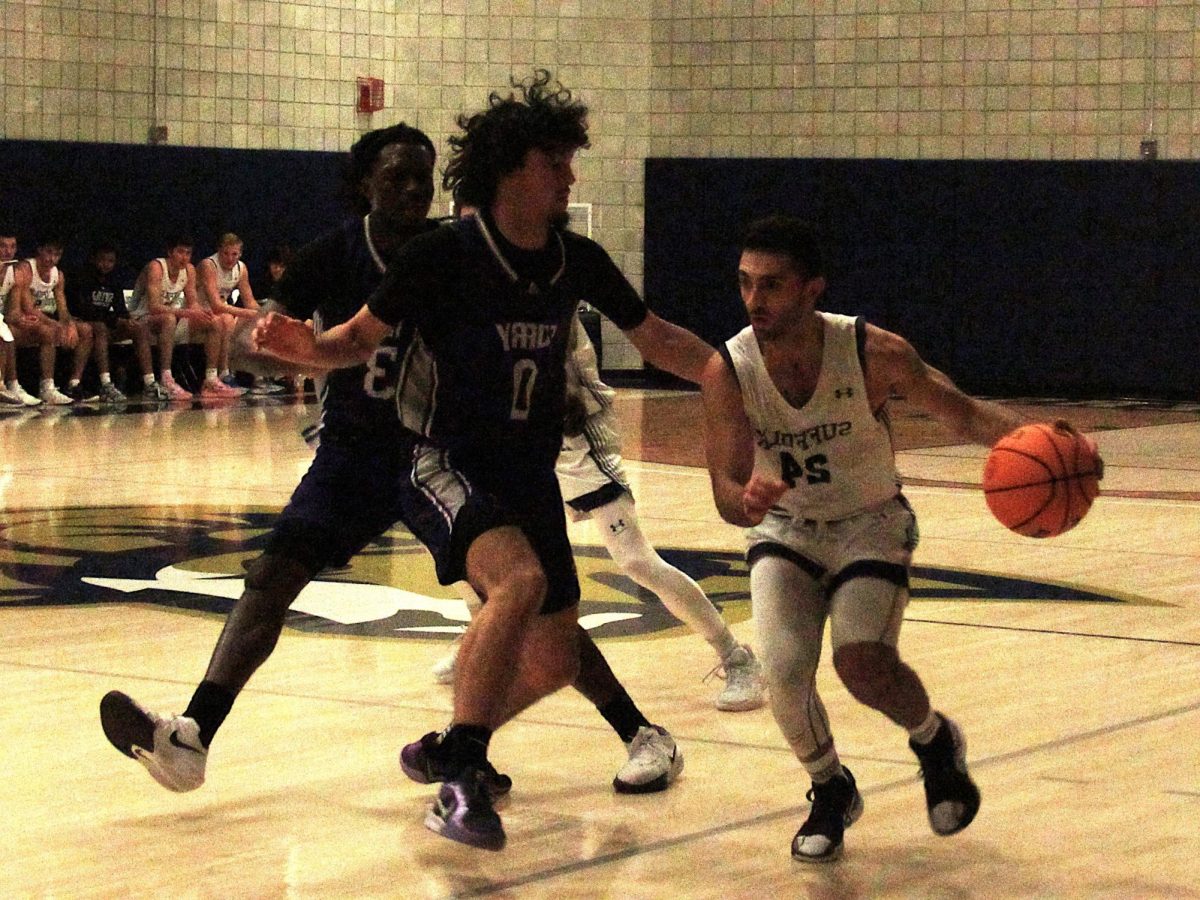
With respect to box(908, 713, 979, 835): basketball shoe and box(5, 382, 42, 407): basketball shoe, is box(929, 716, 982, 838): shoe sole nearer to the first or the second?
box(908, 713, 979, 835): basketball shoe

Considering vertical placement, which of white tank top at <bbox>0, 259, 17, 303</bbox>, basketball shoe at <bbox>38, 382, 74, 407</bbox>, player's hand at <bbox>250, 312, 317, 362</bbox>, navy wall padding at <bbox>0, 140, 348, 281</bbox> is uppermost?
navy wall padding at <bbox>0, 140, 348, 281</bbox>

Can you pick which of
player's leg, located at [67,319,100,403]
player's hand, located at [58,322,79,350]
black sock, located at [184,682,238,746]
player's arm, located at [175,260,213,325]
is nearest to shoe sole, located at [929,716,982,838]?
black sock, located at [184,682,238,746]

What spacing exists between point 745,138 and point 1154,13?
3.93 metres

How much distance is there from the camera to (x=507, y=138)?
15.7 ft

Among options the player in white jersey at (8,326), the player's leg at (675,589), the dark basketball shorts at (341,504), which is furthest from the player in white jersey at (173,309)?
the dark basketball shorts at (341,504)

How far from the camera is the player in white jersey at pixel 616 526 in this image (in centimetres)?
628

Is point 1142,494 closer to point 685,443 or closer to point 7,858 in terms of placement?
point 685,443

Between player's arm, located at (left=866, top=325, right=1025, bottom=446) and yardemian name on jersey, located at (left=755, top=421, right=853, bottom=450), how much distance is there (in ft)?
0.35

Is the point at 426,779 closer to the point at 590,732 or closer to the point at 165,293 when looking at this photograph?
the point at 590,732

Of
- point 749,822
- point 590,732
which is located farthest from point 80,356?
point 749,822

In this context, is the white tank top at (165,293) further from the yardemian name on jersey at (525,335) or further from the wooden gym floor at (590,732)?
the yardemian name on jersey at (525,335)

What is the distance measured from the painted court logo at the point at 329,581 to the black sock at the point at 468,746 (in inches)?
105

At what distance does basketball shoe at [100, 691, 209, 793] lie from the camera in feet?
15.9

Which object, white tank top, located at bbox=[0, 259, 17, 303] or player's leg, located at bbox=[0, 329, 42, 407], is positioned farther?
player's leg, located at bbox=[0, 329, 42, 407]
